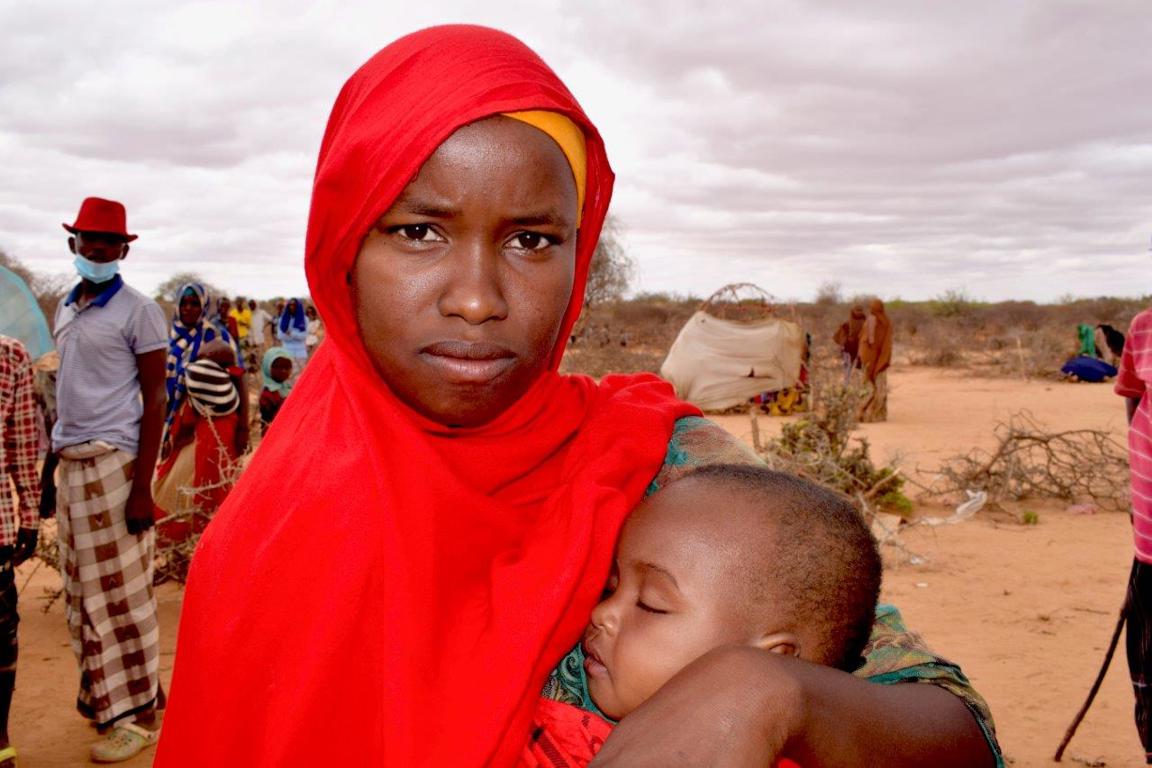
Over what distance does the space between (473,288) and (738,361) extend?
47.1 ft

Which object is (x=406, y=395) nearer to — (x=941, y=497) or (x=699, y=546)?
(x=699, y=546)

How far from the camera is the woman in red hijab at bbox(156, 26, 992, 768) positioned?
1.09 metres

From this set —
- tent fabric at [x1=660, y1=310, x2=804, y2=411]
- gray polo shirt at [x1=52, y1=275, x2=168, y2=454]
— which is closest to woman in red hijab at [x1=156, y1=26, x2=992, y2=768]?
gray polo shirt at [x1=52, y1=275, x2=168, y2=454]

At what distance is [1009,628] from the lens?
5637 mm

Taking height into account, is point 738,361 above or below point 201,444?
above

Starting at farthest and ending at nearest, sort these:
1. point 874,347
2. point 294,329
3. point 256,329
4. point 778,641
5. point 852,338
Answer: point 256,329
point 294,329
point 852,338
point 874,347
point 778,641

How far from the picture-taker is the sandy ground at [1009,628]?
437 centimetres

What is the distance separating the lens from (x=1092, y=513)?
828 centimetres

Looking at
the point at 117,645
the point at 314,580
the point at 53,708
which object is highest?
the point at 314,580

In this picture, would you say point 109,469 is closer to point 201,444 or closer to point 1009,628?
point 201,444

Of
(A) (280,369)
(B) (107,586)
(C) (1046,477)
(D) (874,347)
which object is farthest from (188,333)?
(D) (874,347)

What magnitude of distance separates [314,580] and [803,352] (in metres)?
15.0

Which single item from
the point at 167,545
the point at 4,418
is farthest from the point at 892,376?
the point at 4,418

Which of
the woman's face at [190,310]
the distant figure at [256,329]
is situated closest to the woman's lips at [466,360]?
the woman's face at [190,310]
